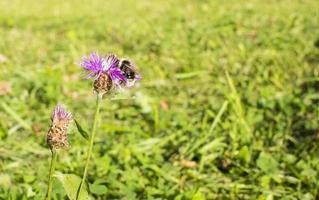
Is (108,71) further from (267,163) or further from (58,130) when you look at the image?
(267,163)

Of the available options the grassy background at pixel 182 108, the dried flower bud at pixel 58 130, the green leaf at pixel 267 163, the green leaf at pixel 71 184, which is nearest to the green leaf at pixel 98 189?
the grassy background at pixel 182 108

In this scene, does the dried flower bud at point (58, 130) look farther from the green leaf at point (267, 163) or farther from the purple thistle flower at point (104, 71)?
the green leaf at point (267, 163)

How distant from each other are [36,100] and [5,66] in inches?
39.2

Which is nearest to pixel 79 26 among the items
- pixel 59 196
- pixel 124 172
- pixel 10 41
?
pixel 10 41

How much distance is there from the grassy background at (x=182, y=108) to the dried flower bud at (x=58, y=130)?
0.08 m

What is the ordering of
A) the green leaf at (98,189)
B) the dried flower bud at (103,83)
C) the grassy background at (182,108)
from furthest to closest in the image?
the grassy background at (182,108) < the green leaf at (98,189) < the dried flower bud at (103,83)

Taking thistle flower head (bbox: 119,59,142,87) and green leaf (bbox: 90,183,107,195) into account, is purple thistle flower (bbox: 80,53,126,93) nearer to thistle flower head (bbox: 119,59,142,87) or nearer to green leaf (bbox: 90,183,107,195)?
thistle flower head (bbox: 119,59,142,87)

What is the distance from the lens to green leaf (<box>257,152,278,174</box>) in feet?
9.57

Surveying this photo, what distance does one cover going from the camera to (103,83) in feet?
5.54

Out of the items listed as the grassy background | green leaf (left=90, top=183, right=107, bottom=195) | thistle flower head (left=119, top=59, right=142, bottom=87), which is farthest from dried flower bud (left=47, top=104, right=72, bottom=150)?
green leaf (left=90, top=183, right=107, bottom=195)

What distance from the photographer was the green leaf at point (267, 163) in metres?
2.92

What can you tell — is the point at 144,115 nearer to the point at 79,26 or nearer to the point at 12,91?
the point at 12,91

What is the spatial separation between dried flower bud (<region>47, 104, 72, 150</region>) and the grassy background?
0.26 ft

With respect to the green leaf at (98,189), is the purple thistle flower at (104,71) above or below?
above
